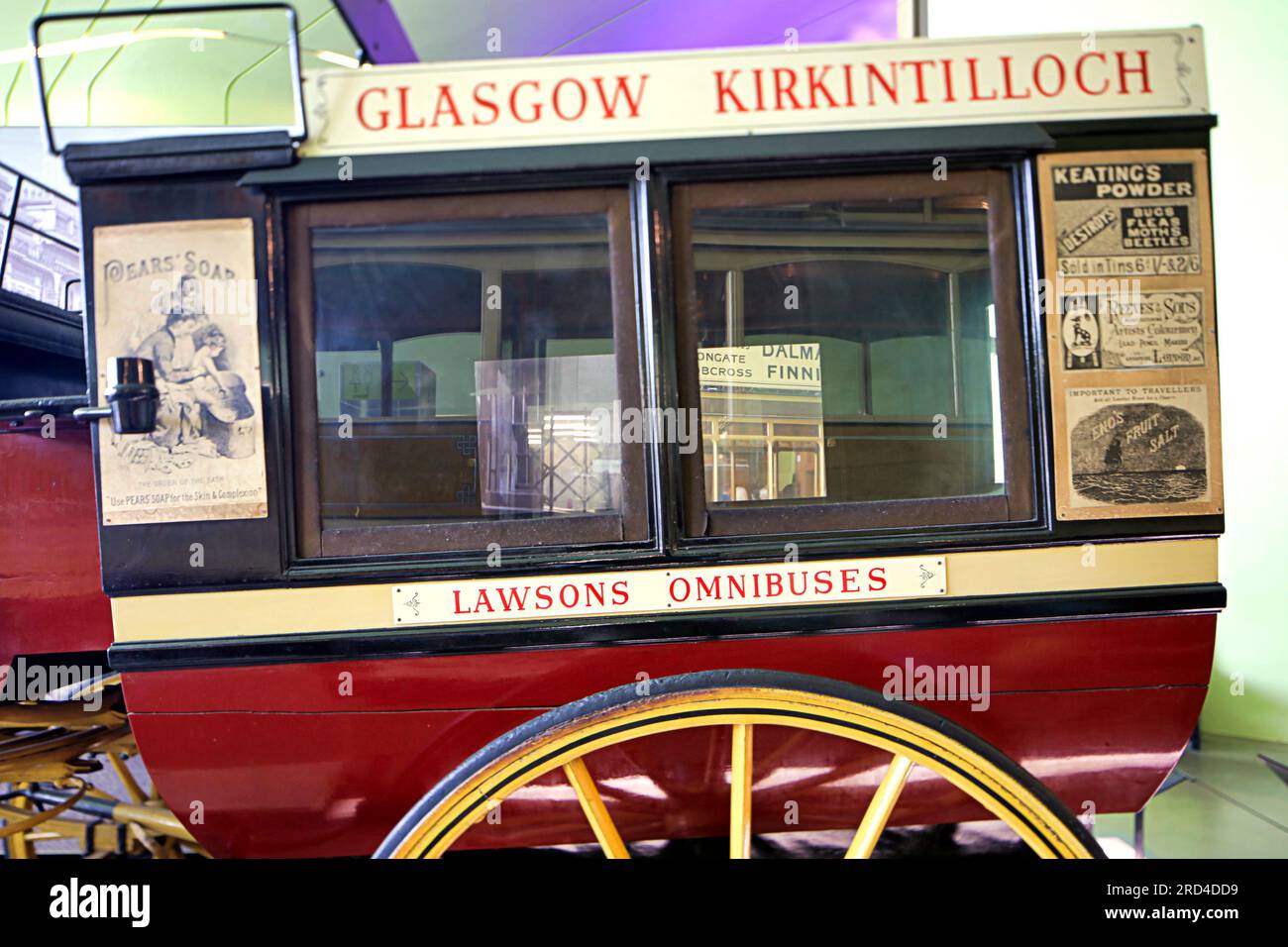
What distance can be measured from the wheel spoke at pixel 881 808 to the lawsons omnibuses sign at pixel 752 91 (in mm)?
1147

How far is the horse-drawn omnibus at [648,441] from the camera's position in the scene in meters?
1.42

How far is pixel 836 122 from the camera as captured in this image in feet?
4.69

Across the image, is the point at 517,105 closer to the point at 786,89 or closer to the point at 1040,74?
the point at 786,89

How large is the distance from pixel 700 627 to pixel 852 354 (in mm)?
660

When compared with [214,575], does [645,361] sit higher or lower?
higher

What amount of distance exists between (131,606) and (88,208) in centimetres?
75

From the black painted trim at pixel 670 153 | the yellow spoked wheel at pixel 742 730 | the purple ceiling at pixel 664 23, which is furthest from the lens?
the purple ceiling at pixel 664 23

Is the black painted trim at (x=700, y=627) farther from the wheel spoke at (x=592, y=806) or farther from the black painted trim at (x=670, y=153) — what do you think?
the black painted trim at (x=670, y=153)

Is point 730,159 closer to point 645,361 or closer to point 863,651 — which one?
point 645,361

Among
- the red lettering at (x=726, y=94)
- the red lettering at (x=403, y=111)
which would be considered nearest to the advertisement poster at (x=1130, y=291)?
the red lettering at (x=726, y=94)

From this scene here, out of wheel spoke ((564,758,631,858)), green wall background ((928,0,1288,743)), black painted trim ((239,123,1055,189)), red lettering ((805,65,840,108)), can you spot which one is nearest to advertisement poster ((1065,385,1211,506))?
black painted trim ((239,123,1055,189))

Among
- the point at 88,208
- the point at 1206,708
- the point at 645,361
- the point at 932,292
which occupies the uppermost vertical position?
the point at 88,208

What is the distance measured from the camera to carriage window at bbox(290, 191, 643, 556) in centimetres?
146
